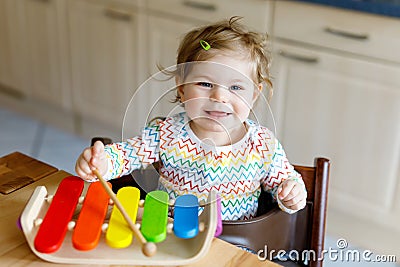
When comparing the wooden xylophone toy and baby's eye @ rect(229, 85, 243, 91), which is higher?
baby's eye @ rect(229, 85, 243, 91)

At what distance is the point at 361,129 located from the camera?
1.76 metres

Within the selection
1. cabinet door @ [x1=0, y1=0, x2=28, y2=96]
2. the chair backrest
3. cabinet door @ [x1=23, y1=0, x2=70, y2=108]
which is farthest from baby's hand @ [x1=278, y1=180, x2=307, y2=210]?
cabinet door @ [x1=0, y1=0, x2=28, y2=96]

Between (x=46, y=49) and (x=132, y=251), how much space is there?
1.96 metres

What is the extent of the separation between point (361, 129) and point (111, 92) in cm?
111

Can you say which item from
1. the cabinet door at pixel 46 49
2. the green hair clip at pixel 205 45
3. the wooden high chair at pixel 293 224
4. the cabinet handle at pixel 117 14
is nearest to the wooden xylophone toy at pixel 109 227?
the wooden high chair at pixel 293 224

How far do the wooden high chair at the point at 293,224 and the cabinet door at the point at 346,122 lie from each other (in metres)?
0.70

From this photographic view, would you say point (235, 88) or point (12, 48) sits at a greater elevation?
point (235, 88)

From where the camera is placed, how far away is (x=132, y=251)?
0.79m

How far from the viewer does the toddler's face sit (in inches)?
35.6

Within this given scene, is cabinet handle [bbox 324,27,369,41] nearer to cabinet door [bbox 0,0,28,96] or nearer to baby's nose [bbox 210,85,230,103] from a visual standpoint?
baby's nose [bbox 210,85,230,103]

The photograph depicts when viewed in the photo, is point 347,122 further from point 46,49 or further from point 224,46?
point 46,49

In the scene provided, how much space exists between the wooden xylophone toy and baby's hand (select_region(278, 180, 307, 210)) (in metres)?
0.16

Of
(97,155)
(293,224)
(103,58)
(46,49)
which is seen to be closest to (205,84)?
(97,155)

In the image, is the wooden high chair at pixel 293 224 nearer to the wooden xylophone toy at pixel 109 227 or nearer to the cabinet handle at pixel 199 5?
the wooden xylophone toy at pixel 109 227
